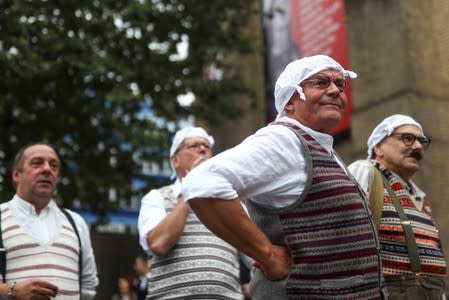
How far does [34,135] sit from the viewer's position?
1123 centimetres

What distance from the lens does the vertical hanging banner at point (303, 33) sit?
9461 millimetres

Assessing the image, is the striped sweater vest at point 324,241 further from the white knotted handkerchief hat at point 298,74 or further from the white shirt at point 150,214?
the white shirt at point 150,214

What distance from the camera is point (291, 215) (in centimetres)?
310

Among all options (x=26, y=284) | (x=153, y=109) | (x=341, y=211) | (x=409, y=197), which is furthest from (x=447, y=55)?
(x=153, y=109)

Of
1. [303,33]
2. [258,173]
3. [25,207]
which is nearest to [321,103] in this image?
[258,173]

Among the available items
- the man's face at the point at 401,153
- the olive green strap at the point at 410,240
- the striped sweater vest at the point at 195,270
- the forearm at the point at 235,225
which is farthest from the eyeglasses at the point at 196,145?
the forearm at the point at 235,225

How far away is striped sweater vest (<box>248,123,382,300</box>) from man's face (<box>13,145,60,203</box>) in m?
2.44

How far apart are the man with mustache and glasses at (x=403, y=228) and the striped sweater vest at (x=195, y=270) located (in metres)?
0.89

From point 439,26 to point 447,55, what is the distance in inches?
18.3

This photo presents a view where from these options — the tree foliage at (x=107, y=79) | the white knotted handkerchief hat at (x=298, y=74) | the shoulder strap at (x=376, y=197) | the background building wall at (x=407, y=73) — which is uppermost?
the tree foliage at (x=107, y=79)

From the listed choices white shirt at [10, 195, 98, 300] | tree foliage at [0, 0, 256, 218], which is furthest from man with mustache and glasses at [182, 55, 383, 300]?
tree foliage at [0, 0, 256, 218]

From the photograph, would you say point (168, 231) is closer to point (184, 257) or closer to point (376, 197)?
point (184, 257)

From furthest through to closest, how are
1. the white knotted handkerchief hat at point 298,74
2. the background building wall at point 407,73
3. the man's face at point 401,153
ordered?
the background building wall at point 407,73, the man's face at point 401,153, the white knotted handkerchief hat at point 298,74

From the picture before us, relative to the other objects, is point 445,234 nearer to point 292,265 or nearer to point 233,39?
point 292,265
